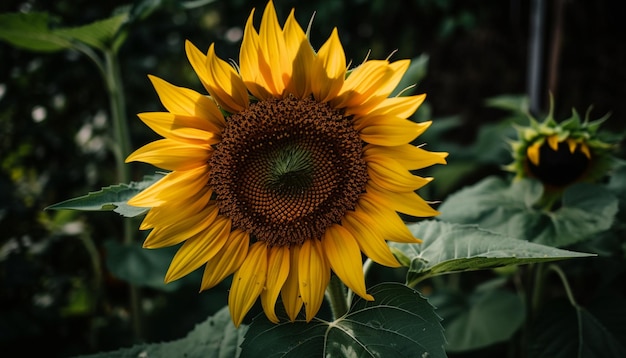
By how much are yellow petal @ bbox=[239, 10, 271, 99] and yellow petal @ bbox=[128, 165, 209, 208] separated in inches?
6.4

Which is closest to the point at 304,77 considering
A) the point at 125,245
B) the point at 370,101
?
the point at 370,101

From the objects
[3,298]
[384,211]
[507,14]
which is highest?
[507,14]

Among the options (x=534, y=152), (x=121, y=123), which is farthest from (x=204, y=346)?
(x=534, y=152)

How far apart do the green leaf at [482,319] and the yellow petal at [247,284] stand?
663 mm

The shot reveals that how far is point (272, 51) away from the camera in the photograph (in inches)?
30.7

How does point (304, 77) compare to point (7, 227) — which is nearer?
point (304, 77)

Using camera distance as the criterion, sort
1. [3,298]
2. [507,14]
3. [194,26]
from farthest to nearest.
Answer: [507,14]
[194,26]
[3,298]

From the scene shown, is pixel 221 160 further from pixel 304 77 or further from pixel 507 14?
pixel 507 14

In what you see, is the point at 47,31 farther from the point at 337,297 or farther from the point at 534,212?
the point at 534,212

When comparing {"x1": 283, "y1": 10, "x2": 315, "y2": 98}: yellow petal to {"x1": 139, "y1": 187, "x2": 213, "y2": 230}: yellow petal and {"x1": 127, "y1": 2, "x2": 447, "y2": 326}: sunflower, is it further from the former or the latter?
{"x1": 139, "y1": 187, "x2": 213, "y2": 230}: yellow petal

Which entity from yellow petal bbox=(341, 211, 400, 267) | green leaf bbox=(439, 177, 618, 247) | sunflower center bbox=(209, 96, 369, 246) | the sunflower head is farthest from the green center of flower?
the sunflower head

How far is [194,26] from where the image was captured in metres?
2.27

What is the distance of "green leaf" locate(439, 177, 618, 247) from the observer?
1.09 m

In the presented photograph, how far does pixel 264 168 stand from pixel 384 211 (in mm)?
231
